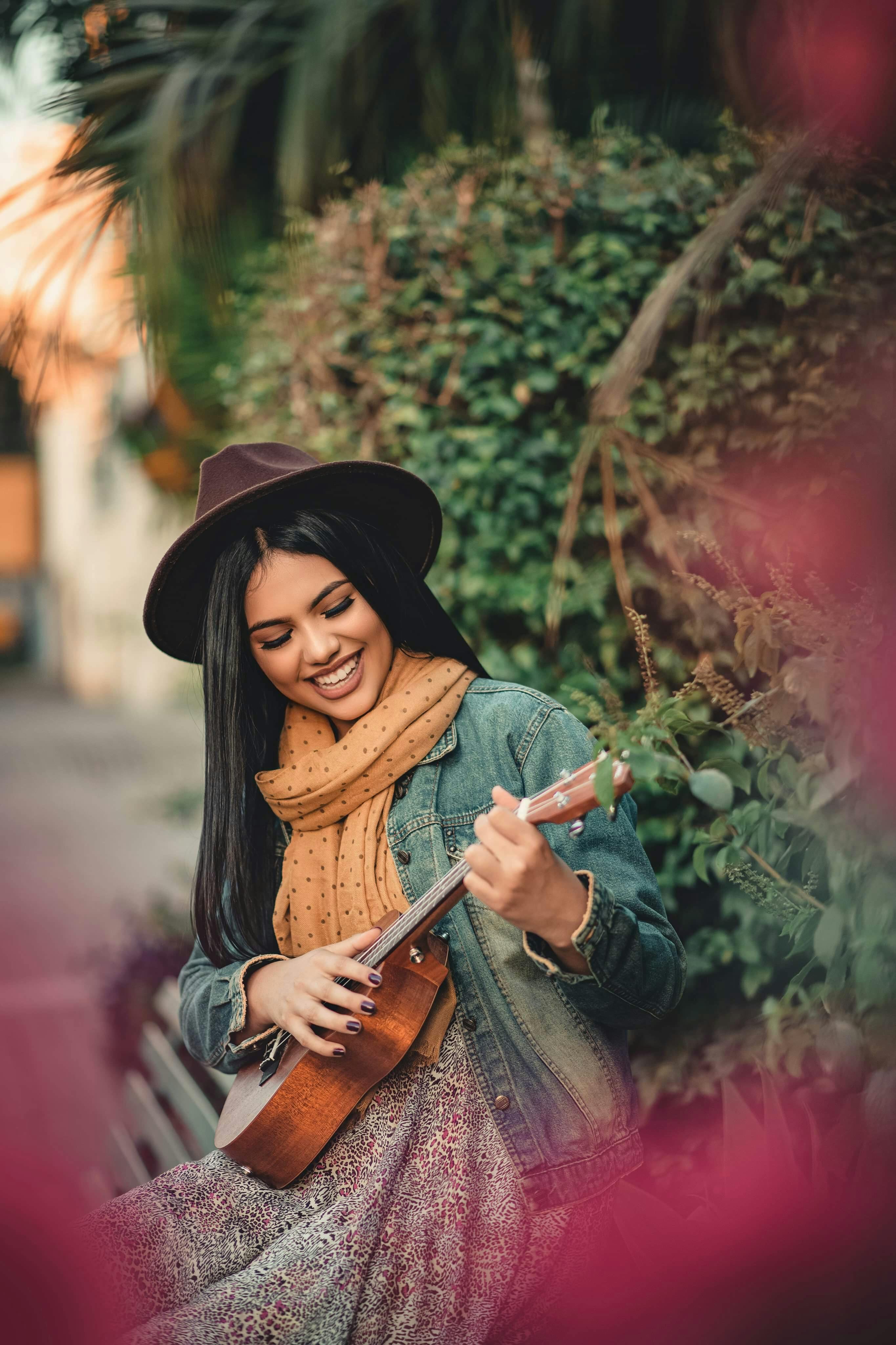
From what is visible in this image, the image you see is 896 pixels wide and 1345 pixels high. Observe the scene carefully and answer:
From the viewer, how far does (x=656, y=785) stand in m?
1.45

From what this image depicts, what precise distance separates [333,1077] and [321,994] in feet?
0.43

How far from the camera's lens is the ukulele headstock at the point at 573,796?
130cm

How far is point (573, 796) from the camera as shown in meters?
1.33

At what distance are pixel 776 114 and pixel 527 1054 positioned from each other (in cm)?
160

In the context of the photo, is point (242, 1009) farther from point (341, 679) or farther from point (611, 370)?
point (611, 370)

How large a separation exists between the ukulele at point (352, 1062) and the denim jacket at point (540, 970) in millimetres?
79

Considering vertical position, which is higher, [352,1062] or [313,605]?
[313,605]

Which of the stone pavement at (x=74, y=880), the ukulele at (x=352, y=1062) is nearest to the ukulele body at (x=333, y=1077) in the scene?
the ukulele at (x=352, y=1062)

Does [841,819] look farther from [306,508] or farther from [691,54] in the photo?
[691,54]

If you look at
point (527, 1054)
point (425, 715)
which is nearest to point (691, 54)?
point (425, 715)

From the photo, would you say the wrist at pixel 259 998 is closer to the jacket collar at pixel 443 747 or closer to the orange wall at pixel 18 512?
the jacket collar at pixel 443 747

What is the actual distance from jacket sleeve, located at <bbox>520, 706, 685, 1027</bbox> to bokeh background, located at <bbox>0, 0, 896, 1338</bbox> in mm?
116

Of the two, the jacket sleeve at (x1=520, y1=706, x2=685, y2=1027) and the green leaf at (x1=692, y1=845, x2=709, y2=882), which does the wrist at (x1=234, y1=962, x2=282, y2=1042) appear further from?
the green leaf at (x1=692, y1=845, x2=709, y2=882)

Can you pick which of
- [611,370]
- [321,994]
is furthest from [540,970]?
[611,370]
